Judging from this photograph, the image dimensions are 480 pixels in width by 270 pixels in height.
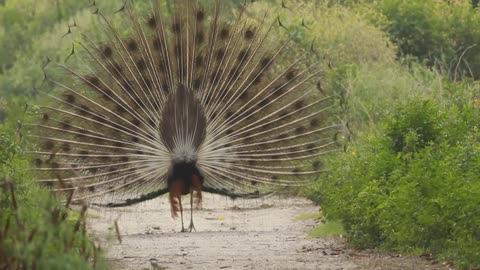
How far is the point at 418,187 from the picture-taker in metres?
12.0

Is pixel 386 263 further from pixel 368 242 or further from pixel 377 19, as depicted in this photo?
pixel 377 19

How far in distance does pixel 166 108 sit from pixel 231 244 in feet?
7.00

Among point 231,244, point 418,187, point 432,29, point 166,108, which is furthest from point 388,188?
point 432,29

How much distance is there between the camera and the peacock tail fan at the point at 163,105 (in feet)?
51.8

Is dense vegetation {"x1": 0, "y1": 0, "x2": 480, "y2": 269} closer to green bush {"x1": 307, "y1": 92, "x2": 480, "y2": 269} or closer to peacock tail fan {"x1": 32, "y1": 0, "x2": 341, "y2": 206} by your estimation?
green bush {"x1": 307, "y1": 92, "x2": 480, "y2": 269}

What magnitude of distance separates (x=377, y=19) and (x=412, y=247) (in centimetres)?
2930

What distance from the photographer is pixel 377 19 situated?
1610 inches

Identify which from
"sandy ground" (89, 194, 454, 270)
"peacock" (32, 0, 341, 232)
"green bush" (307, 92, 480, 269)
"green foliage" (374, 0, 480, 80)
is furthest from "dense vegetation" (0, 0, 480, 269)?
"green foliage" (374, 0, 480, 80)

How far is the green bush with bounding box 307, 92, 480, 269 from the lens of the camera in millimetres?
11008

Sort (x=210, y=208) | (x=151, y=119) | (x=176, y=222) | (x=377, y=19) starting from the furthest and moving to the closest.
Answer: (x=377, y=19)
(x=210, y=208)
(x=176, y=222)
(x=151, y=119)

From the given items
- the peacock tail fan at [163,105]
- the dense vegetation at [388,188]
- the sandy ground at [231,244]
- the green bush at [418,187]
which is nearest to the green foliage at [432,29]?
the dense vegetation at [388,188]

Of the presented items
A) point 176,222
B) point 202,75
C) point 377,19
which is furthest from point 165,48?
point 377,19

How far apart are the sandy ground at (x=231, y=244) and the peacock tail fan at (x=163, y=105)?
747 millimetres

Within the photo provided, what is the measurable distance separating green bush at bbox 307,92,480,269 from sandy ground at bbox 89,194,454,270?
282 mm
